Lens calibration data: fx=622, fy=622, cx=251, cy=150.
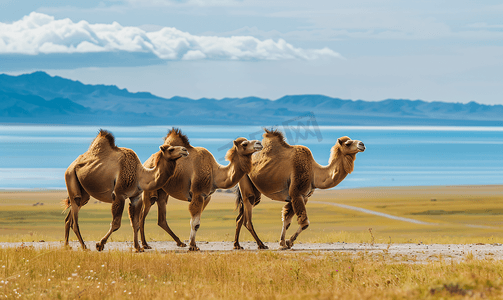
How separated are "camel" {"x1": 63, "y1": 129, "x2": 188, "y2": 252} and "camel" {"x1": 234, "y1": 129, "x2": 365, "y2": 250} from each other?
2468 millimetres

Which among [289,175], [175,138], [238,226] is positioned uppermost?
[175,138]

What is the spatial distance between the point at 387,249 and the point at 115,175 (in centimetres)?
678

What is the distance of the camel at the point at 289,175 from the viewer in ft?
52.3

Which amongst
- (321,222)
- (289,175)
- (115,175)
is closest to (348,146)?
(289,175)

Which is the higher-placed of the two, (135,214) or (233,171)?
(233,171)

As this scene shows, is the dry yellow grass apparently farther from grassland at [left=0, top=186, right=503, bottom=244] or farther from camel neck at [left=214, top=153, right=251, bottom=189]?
grassland at [left=0, top=186, right=503, bottom=244]

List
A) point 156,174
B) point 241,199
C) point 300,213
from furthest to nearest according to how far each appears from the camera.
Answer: point 241,199
point 300,213
point 156,174

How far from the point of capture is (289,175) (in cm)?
1605

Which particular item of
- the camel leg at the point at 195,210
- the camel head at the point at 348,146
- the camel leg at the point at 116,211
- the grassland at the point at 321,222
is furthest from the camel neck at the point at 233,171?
the grassland at the point at 321,222

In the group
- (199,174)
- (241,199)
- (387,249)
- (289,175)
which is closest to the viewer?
(387,249)

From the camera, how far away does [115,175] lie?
14.9m

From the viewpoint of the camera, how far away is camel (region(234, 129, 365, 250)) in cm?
1595

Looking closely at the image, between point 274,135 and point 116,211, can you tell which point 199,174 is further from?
point 274,135

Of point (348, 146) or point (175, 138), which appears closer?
point (175, 138)
